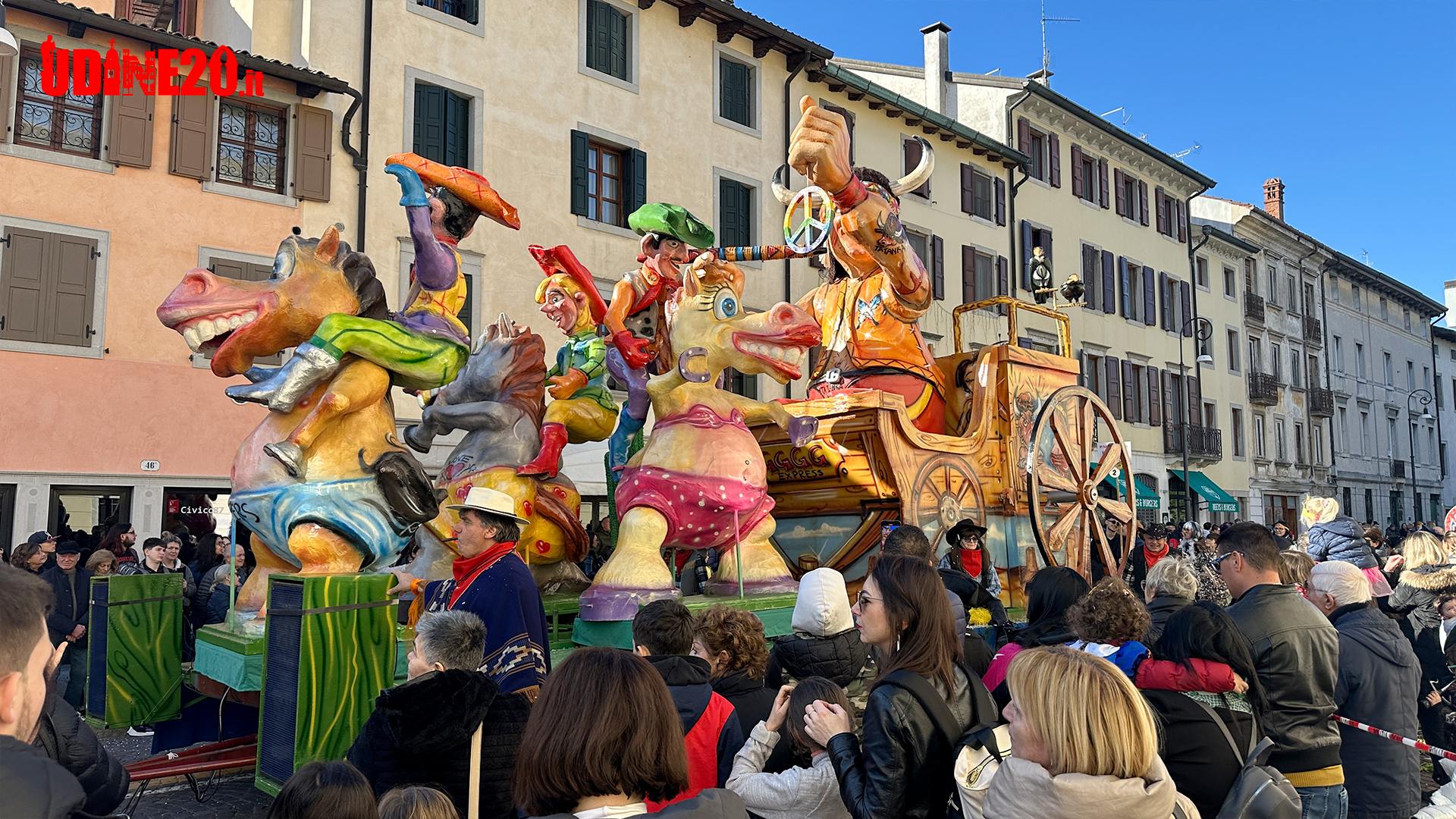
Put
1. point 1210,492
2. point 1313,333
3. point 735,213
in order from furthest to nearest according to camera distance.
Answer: point 1313,333, point 1210,492, point 735,213

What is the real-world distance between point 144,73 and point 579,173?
536 centimetres

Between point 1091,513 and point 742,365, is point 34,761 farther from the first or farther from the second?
point 1091,513

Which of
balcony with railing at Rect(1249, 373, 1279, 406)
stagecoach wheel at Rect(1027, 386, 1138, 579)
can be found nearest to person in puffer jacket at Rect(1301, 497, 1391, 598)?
stagecoach wheel at Rect(1027, 386, 1138, 579)

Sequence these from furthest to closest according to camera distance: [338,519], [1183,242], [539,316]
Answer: [1183,242], [539,316], [338,519]

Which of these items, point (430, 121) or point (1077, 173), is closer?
point (430, 121)

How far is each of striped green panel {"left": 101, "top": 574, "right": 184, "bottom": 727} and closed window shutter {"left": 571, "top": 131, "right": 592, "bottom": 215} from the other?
423 inches

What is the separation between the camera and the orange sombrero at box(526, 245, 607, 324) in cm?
562

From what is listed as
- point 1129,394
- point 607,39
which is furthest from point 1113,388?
point 607,39

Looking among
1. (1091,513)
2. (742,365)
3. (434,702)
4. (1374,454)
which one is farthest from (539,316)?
(1374,454)

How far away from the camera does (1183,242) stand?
29641mm

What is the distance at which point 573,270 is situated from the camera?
5645mm

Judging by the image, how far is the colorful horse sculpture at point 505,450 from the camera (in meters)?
5.11

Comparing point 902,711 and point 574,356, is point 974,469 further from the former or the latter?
point 902,711

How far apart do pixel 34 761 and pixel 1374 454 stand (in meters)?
44.7
